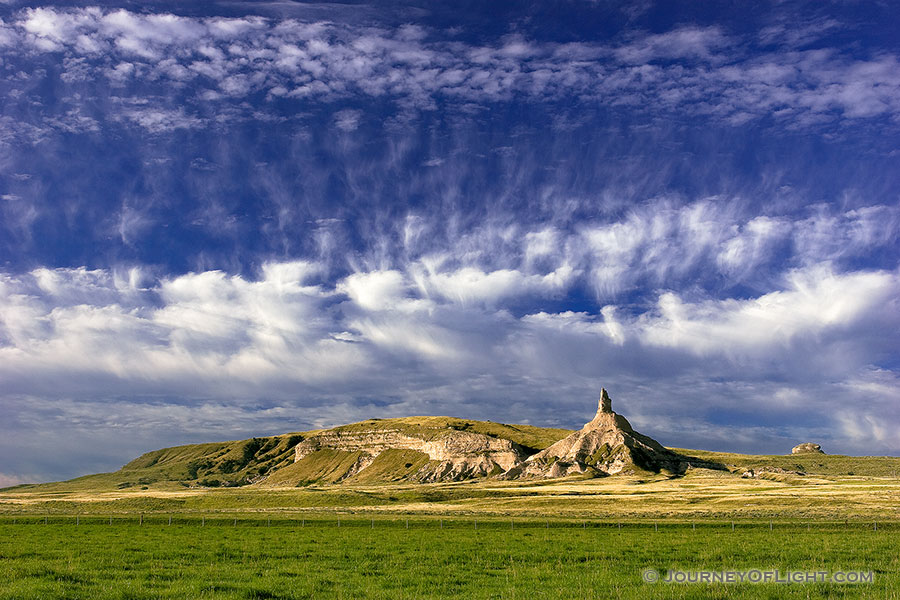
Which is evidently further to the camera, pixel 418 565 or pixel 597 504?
pixel 597 504

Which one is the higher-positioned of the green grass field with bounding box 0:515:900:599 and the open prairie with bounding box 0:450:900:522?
the green grass field with bounding box 0:515:900:599

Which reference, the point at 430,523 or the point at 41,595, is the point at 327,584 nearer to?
the point at 41,595

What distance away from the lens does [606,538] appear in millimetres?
45438

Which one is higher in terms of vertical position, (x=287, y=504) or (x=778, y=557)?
(x=778, y=557)

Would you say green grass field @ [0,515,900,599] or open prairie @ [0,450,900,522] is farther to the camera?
open prairie @ [0,450,900,522]

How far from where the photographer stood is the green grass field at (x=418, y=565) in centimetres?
2212

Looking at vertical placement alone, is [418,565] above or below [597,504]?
above

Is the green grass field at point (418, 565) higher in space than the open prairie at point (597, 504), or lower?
higher

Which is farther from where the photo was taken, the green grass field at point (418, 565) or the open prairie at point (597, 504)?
the open prairie at point (597, 504)

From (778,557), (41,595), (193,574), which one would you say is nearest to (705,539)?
(778,557)

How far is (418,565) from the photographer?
29.6m

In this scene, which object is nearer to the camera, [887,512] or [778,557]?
[778,557]

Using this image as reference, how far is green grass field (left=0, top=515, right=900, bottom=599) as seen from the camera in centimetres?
2212

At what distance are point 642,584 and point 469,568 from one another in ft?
27.6
